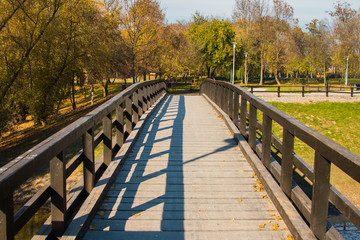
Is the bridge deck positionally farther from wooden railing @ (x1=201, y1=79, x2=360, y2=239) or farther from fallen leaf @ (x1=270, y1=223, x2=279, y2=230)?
wooden railing @ (x1=201, y1=79, x2=360, y2=239)

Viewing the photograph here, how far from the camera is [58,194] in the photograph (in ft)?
11.0

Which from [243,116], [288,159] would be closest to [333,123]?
[243,116]

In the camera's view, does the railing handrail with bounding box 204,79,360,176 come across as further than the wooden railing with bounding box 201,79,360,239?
No

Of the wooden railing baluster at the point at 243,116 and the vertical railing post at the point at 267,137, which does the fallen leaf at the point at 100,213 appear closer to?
the vertical railing post at the point at 267,137

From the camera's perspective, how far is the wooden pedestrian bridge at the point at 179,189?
3.07 m

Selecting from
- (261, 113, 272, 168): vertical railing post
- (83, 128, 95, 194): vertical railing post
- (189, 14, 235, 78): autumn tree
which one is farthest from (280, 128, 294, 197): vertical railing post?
(189, 14, 235, 78): autumn tree

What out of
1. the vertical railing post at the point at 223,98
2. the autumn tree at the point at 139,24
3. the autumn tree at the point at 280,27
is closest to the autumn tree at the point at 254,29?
the autumn tree at the point at 280,27

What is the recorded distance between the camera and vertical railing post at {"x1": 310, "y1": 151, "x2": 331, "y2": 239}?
3.22m

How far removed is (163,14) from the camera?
34.4m

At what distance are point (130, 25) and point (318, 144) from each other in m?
30.4

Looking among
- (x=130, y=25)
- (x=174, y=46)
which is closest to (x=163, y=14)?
(x=130, y=25)

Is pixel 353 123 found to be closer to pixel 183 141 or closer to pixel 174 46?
pixel 183 141

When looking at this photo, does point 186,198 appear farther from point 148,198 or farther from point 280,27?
point 280,27

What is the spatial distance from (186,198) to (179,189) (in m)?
0.33
